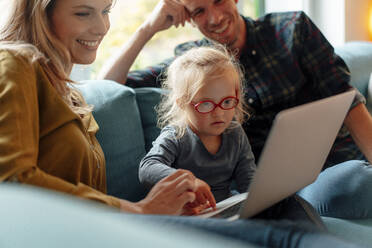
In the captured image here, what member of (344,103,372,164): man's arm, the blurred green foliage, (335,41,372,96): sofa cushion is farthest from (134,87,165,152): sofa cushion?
(335,41,372,96): sofa cushion

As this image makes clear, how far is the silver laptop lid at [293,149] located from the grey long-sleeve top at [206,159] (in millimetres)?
377

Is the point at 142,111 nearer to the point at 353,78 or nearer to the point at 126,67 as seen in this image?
the point at 126,67

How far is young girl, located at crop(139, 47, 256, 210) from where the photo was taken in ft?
4.84

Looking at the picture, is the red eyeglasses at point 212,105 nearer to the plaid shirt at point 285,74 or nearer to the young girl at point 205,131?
the young girl at point 205,131

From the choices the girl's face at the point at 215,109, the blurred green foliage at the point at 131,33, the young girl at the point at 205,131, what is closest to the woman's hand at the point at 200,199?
the young girl at the point at 205,131

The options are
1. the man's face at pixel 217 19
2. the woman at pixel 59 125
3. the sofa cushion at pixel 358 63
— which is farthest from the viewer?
the sofa cushion at pixel 358 63

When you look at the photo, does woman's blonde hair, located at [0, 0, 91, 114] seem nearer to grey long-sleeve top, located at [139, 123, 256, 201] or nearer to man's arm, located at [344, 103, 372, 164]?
grey long-sleeve top, located at [139, 123, 256, 201]

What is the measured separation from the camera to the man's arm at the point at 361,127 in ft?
6.00

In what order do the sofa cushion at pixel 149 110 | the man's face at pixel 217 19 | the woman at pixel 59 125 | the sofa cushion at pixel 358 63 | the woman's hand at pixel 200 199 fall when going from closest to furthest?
1. the woman at pixel 59 125
2. the woman's hand at pixel 200 199
3. the sofa cushion at pixel 149 110
4. the man's face at pixel 217 19
5. the sofa cushion at pixel 358 63

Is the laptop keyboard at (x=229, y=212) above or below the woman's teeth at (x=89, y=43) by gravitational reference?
below

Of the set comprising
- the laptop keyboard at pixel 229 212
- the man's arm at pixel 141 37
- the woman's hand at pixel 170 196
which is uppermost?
the man's arm at pixel 141 37

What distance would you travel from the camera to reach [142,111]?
1816 mm

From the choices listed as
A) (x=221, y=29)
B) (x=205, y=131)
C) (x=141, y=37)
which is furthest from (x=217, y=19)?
(x=205, y=131)

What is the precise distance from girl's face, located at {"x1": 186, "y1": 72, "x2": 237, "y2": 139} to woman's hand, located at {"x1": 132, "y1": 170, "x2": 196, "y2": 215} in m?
0.33
